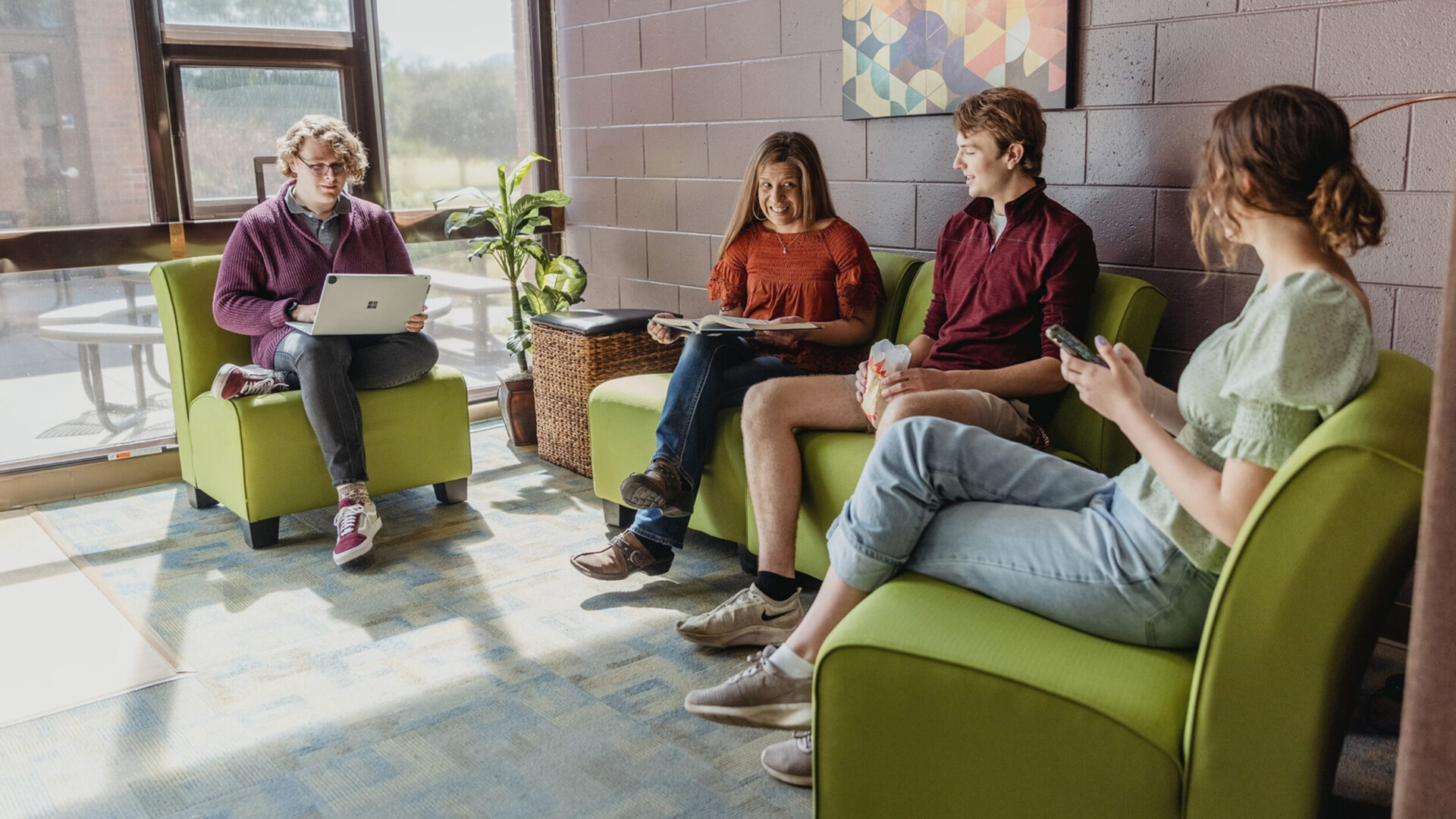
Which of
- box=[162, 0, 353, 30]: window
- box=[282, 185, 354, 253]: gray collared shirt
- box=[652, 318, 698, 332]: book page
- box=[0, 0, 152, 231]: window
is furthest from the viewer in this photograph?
box=[162, 0, 353, 30]: window

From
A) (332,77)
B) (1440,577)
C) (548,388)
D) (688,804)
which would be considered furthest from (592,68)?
(1440,577)

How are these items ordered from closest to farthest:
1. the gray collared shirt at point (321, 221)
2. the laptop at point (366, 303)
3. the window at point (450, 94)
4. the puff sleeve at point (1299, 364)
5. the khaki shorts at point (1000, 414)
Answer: the puff sleeve at point (1299, 364), the khaki shorts at point (1000, 414), the laptop at point (366, 303), the gray collared shirt at point (321, 221), the window at point (450, 94)

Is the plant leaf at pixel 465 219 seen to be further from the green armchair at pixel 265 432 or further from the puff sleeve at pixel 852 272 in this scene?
the puff sleeve at pixel 852 272

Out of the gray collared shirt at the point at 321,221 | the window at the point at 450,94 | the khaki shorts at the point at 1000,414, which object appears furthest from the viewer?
the window at the point at 450,94

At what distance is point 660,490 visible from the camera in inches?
110

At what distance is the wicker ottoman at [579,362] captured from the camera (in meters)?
3.69

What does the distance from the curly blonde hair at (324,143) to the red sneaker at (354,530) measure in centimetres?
99

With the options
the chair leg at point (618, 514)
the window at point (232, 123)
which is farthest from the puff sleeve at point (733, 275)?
the window at point (232, 123)

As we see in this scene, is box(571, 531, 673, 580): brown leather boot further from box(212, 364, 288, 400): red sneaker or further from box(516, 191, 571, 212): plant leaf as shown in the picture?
box(516, 191, 571, 212): plant leaf

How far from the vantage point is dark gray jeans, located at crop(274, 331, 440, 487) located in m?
3.17

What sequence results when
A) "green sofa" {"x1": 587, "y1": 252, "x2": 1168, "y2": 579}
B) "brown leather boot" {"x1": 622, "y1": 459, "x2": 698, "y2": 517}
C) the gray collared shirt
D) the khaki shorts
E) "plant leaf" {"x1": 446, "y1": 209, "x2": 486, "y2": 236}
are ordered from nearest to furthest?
the khaki shorts
"green sofa" {"x1": 587, "y1": 252, "x2": 1168, "y2": 579}
"brown leather boot" {"x1": 622, "y1": 459, "x2": 698, "y2": 517}
the gray collared shirt
"plant leaf" {"x1": 446, "y1": 209, "x2": 486, "y2": 236}

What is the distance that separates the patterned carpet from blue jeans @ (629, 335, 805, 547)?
16cm

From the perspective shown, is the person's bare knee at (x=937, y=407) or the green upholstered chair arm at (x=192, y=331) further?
the green upholstered chair arm at (x=192, y=331)

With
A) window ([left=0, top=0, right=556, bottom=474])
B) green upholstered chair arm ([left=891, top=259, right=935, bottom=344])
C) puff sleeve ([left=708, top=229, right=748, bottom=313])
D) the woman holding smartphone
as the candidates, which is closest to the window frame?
window ([left=0, top=0, right=556, bottom=474])
